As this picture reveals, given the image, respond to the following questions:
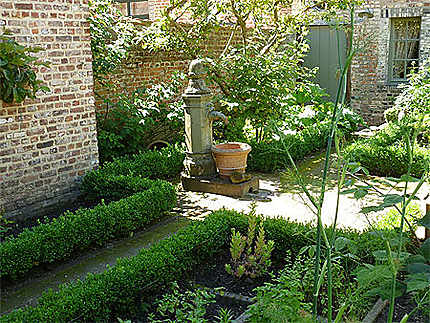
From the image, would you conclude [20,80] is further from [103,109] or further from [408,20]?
[408,20]

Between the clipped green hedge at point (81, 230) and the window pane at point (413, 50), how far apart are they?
7.97 m

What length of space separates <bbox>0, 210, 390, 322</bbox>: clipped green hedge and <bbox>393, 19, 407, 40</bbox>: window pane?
843cm

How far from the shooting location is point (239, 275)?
14.5 ft

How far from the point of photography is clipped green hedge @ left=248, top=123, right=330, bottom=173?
8555 mm

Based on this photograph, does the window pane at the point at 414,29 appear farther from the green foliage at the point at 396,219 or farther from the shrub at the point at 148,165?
the green foliage at the point at 396,219

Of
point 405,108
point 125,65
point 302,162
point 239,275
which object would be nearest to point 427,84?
point 405,108

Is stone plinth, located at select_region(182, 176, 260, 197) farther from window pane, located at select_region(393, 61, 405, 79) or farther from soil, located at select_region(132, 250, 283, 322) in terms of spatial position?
window pane, located at select_region(393, 61, 405, 79)

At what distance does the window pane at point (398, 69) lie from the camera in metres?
11.9

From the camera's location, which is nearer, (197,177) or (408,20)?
(197,177)

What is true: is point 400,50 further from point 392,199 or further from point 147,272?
point 392,199

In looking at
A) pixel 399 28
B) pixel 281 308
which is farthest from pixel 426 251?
pixel 399 28

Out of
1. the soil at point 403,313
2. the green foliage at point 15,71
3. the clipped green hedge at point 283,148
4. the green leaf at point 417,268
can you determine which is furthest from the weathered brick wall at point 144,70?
the green leaf at point 417,268

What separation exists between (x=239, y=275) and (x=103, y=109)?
17.1 feet

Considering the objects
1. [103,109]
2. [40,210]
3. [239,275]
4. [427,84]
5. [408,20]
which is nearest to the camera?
[239,275]
